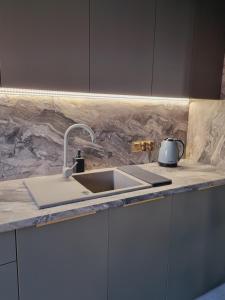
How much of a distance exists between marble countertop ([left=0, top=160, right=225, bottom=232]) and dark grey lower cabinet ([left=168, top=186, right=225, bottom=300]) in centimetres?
7

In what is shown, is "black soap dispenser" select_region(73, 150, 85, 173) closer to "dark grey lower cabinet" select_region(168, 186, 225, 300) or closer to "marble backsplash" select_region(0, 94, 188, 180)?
"marble backsplash" select_region(0, 94, 188, 180)

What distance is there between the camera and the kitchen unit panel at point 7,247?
961 mm

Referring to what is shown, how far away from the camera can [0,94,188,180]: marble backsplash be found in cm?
147

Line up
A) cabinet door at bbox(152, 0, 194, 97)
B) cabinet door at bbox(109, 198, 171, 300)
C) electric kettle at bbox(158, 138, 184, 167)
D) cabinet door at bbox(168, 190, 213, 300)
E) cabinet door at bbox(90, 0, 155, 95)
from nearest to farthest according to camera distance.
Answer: cabinet door at bbox(109, 198, 171, 300), cabinet door at bbox(90, 0, 155, 95), cabinet door at bbox(168, 190, 213, 300), cabinet door at bbox(152, 0, 194, 97), electric kettle at bbox(158, 138, 184, 167)

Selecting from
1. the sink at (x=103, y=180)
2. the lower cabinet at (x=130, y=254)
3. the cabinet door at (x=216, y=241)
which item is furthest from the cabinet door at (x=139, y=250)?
the cabinet door at (x=216, y=241)

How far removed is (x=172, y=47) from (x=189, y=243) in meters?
1.36

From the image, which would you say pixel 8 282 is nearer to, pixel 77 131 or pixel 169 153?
pixel 77 131

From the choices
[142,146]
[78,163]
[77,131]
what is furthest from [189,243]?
[77,131]

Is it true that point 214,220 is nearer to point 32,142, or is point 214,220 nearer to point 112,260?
point 112,260

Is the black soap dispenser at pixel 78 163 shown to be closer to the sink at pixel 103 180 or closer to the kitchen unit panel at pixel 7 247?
the sink at pixel 103 180

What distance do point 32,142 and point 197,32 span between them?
4.69 ft

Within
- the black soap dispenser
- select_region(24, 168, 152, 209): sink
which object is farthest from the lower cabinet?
the black soap dispenser

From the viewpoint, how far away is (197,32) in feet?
5.63

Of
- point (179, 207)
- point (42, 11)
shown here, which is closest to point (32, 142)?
point (42, 11)
